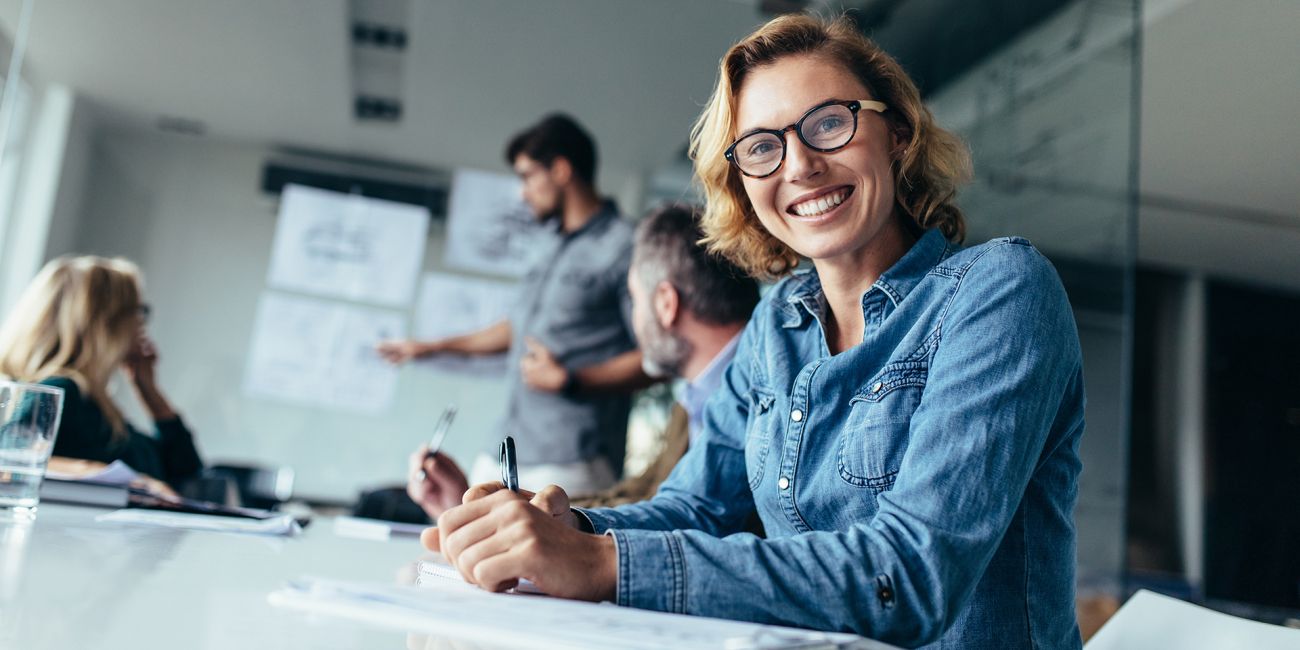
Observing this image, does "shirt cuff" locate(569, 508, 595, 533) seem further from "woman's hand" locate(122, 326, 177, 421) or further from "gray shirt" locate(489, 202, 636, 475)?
"woman's hand" locate(122, 326, 177, 421)

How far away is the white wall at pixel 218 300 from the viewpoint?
4.32m

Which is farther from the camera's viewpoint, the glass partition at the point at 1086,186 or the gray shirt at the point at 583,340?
the glass partition at the point at 1086,186

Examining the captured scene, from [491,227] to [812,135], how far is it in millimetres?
3590

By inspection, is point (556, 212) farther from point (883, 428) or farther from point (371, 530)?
point (883, 428)

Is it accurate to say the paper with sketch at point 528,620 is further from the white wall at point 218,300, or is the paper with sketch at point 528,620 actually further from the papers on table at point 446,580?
the white wall at point 218,300

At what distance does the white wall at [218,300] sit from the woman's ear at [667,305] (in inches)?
106

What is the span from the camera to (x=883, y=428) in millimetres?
974

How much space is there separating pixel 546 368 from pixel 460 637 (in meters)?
2.55

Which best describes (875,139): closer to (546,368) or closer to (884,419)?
(884,419)

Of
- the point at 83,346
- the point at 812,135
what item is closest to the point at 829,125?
the point at 812,135

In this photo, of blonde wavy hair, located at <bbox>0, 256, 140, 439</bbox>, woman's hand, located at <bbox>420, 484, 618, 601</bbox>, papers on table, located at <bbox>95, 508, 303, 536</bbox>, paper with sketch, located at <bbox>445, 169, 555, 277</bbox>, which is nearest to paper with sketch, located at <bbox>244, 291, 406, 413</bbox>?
paper with sketch, located at <bbox>445, 169, 555, 277</bbox>

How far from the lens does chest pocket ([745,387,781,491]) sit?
112cm

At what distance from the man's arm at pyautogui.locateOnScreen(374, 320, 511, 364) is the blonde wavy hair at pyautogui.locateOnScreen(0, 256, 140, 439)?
178 centimetres

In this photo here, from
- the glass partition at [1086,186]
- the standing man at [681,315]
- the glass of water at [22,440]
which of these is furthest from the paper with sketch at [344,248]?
the glass of water at [22,440]
